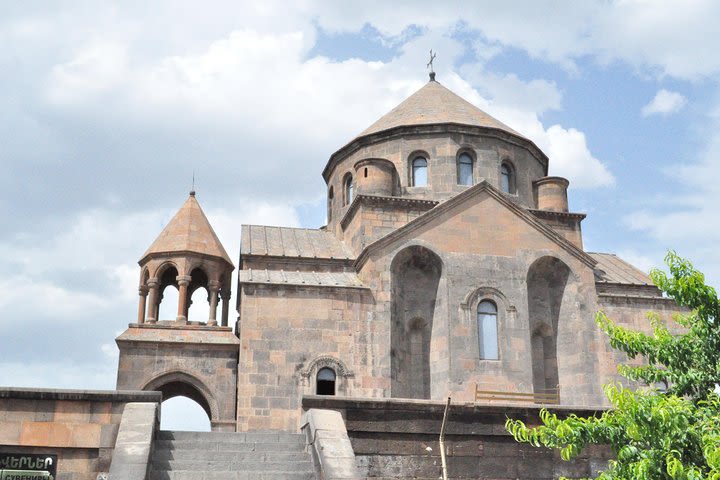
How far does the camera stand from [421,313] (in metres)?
18.2

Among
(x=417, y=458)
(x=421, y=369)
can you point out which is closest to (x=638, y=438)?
(x=417, y=458)

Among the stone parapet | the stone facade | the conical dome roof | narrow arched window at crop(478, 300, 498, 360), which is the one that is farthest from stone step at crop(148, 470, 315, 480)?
→ the conical dome roof

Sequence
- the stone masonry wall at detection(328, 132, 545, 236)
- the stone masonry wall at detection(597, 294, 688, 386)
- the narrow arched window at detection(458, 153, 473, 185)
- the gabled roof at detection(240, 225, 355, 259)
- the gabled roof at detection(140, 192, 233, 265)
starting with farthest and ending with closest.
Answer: the narrow arched window at detection(458, 153, 473, 185) → the stone masonry wall at detection(328, 132, 545, 236) → the gabled roof at detection(140, 192, 233, 265) → the gabled roof at detection(240, 225, 355, 259) → the stone masonry wall at detection(597, 294, 688, 386)

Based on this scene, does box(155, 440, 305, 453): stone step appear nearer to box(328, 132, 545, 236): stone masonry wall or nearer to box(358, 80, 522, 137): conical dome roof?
box(328, 132, 545, 236): stone masonry wall

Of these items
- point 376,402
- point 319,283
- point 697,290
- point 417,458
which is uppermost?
point 319,283

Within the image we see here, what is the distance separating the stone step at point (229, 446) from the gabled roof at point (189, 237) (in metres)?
10.8

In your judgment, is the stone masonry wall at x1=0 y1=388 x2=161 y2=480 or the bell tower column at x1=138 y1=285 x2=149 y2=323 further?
the bell tower column at x1=138 y1=285 x2=149 y2=323

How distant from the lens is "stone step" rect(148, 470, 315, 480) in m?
9.16

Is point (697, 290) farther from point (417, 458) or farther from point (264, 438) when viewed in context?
point (264, 438)

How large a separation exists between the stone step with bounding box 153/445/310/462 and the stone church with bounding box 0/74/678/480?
14.0 ft

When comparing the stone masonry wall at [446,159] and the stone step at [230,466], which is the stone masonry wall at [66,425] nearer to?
the stone step at [230,466]

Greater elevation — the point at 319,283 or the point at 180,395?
the point at 319,283

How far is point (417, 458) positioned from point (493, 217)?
Answer: 363 inches

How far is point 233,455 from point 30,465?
257 cm
